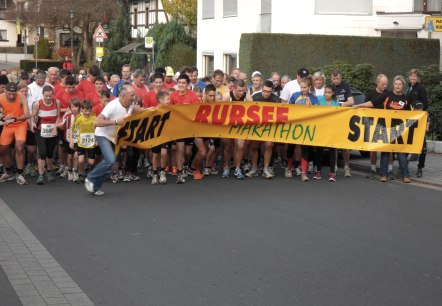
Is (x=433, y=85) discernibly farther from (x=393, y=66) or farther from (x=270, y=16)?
(x=270, y=16)

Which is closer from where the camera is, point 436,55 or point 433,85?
point 433,85

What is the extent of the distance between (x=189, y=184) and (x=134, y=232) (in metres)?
4.48

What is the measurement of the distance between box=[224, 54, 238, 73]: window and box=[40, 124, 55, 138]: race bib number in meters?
24.9

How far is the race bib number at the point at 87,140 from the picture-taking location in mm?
15008

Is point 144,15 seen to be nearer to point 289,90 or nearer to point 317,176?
point 289,90

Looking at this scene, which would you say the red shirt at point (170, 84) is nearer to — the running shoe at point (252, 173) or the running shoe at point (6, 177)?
the running shoe at point (252, 173)

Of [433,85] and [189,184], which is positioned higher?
[433,85]

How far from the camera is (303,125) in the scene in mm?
15711

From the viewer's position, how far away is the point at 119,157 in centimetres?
1557

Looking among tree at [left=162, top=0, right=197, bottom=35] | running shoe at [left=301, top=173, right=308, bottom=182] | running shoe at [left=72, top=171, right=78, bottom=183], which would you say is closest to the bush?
tree at [left=162, top=0, right=197, bottom=35]

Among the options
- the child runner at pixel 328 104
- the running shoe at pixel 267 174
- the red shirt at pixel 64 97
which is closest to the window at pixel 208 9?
Result: the red shirt at pixel 64 97

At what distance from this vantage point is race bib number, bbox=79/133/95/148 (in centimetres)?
1501

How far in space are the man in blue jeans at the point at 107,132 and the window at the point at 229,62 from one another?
85.0 ft

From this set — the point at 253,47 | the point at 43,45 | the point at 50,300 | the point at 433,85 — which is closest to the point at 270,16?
the point at 253,47
